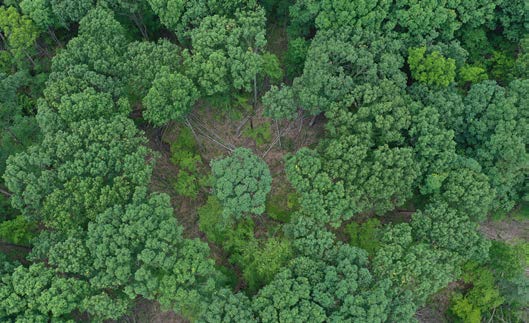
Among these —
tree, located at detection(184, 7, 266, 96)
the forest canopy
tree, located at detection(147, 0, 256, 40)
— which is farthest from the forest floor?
tree, located at detection(147, 0, 256, 40)

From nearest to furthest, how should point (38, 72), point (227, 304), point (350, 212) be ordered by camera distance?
point (227, 304) → point (350, 212) → point (38, 72)

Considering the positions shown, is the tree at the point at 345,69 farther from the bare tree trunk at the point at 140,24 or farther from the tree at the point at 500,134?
the bare tree trunk at the point at 140,24

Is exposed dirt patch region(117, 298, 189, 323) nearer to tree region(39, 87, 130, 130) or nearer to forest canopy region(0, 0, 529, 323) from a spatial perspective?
forest canopy region(0, 0, 529, 323)

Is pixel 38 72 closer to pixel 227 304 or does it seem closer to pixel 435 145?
pixel 227 304

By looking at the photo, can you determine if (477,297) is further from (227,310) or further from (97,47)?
(97,47)

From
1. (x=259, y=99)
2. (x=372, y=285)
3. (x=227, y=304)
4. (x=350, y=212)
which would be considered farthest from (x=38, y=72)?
(x=372, y=285)

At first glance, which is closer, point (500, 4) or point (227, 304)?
point (227, 304)

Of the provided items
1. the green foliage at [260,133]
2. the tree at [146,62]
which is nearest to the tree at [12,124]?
the tree at [146,62]
